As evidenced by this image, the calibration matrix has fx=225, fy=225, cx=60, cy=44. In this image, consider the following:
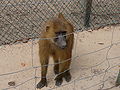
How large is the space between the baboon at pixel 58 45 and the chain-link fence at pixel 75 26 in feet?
0.53

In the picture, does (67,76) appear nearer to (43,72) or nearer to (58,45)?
(43,72)

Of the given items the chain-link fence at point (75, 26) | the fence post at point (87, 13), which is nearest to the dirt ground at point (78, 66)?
the chain-link fence at point (75, 26)

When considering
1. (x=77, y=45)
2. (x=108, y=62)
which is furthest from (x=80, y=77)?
(x=77, y=45)

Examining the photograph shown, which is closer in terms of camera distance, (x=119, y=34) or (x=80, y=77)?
(x=80, y=77)

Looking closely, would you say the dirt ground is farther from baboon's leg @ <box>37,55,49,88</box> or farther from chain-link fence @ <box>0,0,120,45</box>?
chain-link fence @ <box>0,0,120,45</box>

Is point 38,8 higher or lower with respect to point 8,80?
higher

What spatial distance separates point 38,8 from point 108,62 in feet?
8.50

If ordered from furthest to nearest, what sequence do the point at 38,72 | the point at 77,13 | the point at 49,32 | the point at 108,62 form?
the point at 77,13 < the point at 108,62 < the point at 38,72 < the point at 49,32

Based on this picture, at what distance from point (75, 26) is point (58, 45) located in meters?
2.43

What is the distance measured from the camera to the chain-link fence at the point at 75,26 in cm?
349

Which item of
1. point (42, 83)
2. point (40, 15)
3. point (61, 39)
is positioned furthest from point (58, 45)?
point (40, 15)

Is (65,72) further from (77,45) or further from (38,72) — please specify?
(77,45)

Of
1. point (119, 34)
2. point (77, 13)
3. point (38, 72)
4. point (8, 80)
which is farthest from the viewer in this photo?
point (77, 13)

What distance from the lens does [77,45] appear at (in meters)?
4.46
